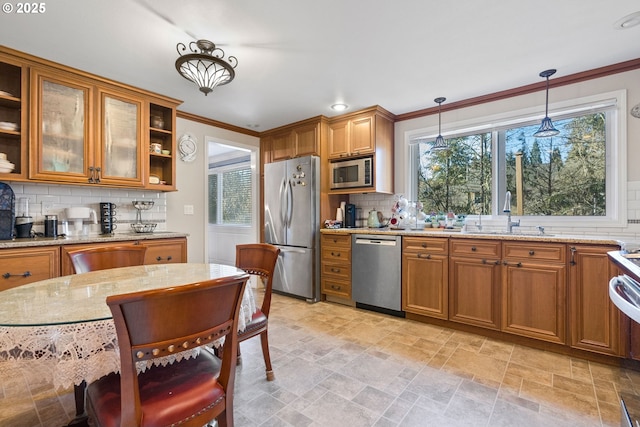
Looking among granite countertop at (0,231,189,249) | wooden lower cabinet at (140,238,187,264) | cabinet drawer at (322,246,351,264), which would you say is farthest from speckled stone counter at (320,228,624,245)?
granite countertop at (0,231,189,249)

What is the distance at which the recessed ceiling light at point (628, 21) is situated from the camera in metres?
1.89

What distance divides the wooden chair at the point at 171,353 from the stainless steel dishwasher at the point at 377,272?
7.43 feet

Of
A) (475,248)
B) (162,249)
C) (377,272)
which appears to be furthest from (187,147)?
(475,248)

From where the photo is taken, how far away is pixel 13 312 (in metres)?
1.03

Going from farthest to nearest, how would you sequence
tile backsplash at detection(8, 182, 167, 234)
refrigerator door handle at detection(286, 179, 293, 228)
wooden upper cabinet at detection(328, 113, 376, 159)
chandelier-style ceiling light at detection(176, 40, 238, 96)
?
refrigerator door handle at detection(286, 179, 293, 228) < wooden upper cabinet at detection(328, 113, 376, 159) < tile backsplash at detection(8, 182, 167, 234) < chandelier-style ceiling light at detection(176, 40, 238, 96)

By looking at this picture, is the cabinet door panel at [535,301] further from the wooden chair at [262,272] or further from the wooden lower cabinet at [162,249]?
the wooden lower cabinet at [162,249]

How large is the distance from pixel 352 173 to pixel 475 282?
1.82m

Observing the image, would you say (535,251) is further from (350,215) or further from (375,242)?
(350,215)

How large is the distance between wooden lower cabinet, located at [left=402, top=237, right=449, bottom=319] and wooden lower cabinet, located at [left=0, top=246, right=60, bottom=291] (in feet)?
10.1

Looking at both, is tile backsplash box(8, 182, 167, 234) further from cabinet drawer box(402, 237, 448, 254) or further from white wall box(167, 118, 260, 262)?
cabinet drawer box(402, 237, 448, 254)

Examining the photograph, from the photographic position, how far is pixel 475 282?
2.67m

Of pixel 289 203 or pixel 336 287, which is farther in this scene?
pixel 289 203

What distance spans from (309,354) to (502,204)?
2538 millimetres

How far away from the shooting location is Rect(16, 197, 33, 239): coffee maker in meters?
2.54
